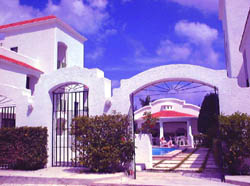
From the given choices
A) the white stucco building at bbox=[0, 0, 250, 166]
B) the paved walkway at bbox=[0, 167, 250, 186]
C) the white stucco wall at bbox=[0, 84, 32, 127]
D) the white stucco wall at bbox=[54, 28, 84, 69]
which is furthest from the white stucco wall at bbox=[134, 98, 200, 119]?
the paved walkway at bbox=[0, 167, 250, 186]

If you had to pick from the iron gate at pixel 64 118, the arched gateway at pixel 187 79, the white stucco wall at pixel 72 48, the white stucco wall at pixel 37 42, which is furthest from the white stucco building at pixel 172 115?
the arched gateway at pixel 187 79

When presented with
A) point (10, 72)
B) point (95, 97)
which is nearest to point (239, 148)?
point (95, 97)

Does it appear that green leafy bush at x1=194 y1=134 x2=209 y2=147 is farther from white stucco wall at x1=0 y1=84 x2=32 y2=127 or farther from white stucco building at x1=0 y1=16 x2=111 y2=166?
white stucco wall at x1=0 y1=84 x2=32 y2=127

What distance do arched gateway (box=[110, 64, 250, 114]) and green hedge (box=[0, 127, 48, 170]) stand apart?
3.34 metres

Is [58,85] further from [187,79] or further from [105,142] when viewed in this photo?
[187,79]

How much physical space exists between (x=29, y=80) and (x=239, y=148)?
20.0m

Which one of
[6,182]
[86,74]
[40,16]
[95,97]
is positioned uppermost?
[40,16]

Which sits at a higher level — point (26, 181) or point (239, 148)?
point (239, 148)

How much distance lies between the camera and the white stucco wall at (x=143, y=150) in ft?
34.5

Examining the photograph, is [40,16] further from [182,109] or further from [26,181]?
[26,181]

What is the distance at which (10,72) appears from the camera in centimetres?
1988

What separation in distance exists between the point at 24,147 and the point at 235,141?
785cm

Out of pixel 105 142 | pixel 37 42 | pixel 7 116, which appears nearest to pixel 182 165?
pixel 105 142

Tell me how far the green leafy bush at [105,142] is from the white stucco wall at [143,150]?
1132 mm
